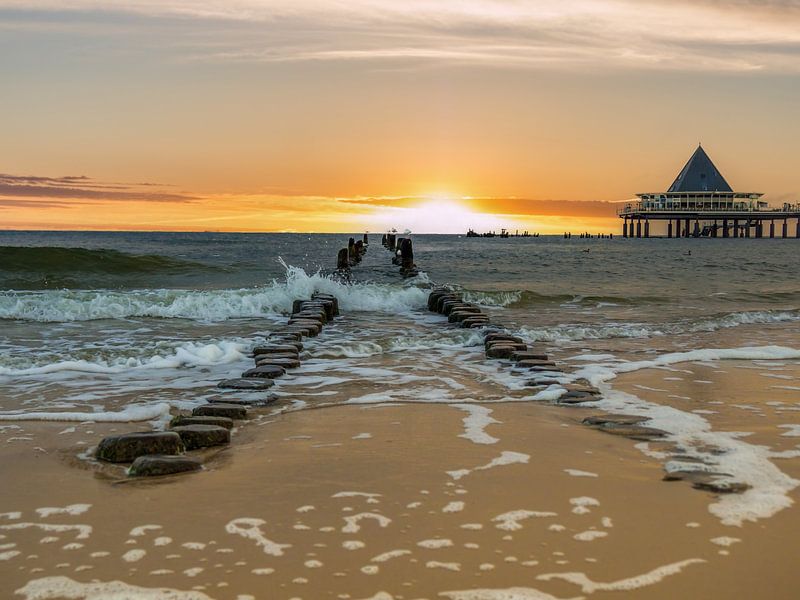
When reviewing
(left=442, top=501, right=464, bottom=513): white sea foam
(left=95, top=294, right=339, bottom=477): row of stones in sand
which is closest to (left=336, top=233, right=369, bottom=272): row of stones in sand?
(left=95, top=294, right=339, bottom=477): row of stones in sand

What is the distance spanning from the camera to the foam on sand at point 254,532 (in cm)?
344

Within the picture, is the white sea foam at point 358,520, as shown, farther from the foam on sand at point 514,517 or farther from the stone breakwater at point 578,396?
the stone breakwater at point 578,396

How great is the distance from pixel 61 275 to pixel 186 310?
14.7 meters

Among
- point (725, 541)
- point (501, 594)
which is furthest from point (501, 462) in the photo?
point (501, 594)

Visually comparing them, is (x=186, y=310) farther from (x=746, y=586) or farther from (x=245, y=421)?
(x=746, y=586)

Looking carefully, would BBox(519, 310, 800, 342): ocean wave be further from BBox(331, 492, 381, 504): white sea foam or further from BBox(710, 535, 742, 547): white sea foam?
BBox(710, 535, 742, 547): white sea foam

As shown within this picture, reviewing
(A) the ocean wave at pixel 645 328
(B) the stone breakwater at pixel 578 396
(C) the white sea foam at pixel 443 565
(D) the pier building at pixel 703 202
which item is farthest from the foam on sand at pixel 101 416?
(D) the pier building at pixel 703 202

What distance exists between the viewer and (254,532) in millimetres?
3625

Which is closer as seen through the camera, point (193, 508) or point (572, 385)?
point (193, 508)

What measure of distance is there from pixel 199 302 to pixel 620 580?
1334 cm

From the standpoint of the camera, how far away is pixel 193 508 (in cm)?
396

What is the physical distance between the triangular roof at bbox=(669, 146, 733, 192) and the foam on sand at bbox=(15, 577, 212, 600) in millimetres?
112880

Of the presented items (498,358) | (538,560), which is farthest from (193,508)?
(498,358)

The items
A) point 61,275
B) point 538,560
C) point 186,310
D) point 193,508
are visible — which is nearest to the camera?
point 538,560
